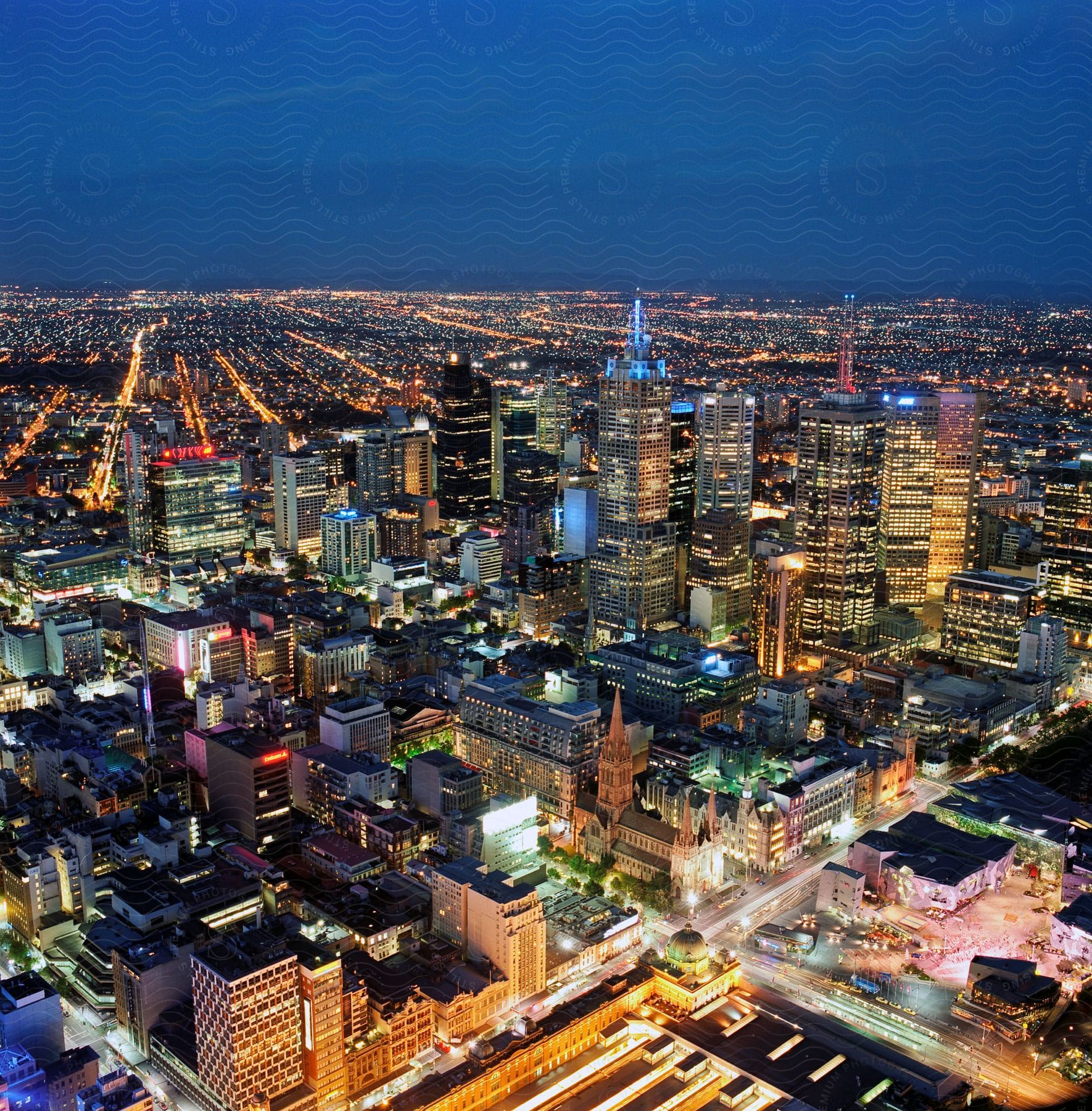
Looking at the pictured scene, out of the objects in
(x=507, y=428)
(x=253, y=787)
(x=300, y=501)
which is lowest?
(x=253, y=787)

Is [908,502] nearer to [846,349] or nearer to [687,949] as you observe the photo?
[846,349]

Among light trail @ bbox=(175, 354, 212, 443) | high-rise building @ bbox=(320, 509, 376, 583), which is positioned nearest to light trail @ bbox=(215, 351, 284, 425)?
light trail @ bbox=(175, 354, 212, 443)

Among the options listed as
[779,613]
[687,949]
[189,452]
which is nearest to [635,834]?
[687,949]

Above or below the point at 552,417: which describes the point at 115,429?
below

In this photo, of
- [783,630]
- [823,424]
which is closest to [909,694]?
[783,630]

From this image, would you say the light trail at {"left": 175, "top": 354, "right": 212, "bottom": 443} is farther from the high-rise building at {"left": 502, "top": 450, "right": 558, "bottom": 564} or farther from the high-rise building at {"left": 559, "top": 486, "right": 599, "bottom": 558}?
the high-rise building at {"left": 559, "top": 486, "right": 599, "bottom": 558}

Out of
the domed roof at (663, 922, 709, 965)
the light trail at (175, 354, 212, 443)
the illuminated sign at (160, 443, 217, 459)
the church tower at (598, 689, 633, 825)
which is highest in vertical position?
the light trail at (175, 354, 212, 443)
